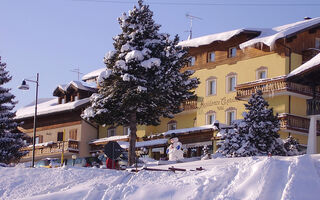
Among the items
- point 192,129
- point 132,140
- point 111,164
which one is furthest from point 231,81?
point 111,164

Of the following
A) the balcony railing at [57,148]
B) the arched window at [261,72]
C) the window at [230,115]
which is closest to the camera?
the arched window at [261,72]

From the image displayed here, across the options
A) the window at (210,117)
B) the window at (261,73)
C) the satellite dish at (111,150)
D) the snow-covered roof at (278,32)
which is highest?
the snow-covered roof at (278,32)

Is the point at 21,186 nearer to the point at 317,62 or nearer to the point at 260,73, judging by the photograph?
the point at 317,62

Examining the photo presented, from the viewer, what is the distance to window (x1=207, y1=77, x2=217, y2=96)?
5141 cm

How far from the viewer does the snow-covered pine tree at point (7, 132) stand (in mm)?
45781

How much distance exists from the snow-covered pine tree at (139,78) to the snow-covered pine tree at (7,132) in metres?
7.85

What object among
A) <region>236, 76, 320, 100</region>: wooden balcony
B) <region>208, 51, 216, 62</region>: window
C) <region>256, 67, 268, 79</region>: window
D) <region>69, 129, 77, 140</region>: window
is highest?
<region>208, 51, 216, 62</region>: window

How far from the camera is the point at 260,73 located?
48.2 metres

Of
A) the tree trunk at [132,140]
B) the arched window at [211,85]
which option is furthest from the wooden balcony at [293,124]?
the tree trunk at [132,140]

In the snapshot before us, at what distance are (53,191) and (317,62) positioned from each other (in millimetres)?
14959

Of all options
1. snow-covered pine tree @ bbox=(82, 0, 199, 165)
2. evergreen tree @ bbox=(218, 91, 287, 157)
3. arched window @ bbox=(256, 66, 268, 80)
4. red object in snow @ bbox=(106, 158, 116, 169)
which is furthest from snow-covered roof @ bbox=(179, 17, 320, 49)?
red object in snow @ bbox=(106, 158, 116, 169)

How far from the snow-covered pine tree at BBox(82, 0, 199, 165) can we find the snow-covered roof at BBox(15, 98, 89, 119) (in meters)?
18.1

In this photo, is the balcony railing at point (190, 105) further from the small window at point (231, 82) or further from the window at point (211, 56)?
the window at point (211, 56)

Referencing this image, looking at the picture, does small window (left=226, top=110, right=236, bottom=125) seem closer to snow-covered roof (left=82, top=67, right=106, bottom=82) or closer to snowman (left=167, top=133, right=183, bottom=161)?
snowman (left=167, top=133, right=183, bottom=161)
